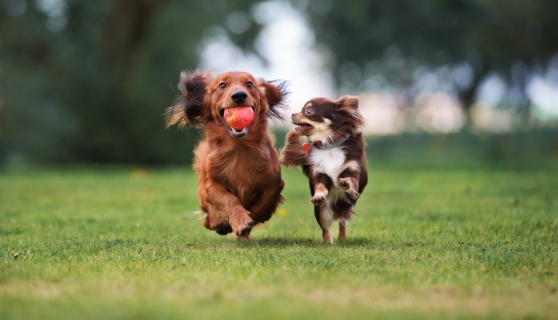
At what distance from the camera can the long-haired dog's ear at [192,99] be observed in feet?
20.7

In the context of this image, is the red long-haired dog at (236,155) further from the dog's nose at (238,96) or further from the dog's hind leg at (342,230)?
the dog's hind leg at (342,230)

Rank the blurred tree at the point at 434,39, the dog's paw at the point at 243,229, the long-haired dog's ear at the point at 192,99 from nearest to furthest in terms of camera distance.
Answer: the dog's paw at the point at 243,229
the long-haired dog's ear at the point at 192,99
the blurred tree at the point at 434,39

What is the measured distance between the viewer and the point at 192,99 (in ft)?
20.7

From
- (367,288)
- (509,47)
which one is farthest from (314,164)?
(509,47)

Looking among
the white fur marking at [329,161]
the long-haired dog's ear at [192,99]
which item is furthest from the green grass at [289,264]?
the long-haired dog's ear at [192,99]

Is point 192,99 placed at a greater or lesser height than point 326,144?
greater

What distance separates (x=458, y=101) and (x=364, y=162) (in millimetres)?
30694

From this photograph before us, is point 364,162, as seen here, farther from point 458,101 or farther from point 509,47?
point 458,101

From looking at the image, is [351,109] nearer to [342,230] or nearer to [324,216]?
[324,216]

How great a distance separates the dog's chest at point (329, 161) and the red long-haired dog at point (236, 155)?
514 millimetres

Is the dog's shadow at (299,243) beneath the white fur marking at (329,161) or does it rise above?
beneath

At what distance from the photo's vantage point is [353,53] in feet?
98.1

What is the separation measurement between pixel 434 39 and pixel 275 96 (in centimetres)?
2233

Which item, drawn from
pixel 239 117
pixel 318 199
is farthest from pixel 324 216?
pixel 239 117
